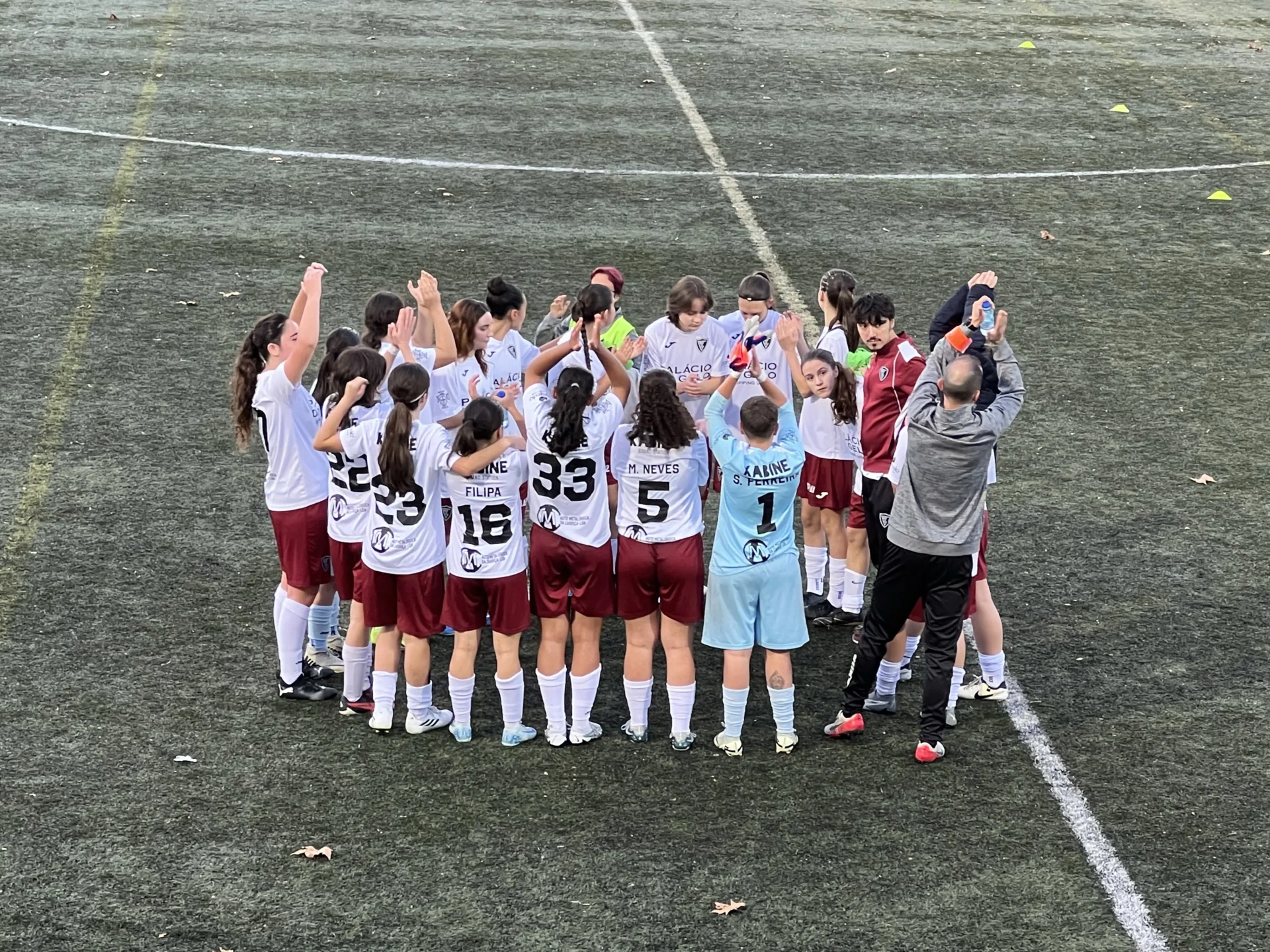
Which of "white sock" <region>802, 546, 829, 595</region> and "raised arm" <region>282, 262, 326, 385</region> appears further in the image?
"white sock" <region>802, 546, 829, 595</region>

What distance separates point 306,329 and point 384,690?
182 centimetres

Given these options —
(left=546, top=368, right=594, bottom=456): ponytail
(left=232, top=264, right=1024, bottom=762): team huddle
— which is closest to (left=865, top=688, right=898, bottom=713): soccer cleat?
(left=232, top=264, right=1024, bottom=762): team huddle

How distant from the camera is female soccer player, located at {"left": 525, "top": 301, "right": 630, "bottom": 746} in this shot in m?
7.25

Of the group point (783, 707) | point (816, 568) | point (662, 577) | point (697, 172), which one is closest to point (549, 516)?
point (662, 577)

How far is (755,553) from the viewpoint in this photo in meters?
7.32

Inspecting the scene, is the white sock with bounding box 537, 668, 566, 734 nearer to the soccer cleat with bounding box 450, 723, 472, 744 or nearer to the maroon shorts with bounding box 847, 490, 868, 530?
the soccer cleat with bounding box 450, 723, 472, 744

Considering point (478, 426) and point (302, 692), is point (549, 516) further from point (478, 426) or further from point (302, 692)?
point (302, 692)

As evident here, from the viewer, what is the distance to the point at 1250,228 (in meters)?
16.0

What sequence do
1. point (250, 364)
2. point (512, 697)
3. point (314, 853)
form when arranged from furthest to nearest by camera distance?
point (250, 364) < point (512, 697) < point (314, 853)

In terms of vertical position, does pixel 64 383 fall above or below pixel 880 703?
below

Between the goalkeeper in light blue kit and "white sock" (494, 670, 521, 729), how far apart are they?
0.94 m

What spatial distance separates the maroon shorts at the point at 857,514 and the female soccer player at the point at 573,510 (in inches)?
73.3

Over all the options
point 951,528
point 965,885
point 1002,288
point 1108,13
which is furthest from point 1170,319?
point 1108,13

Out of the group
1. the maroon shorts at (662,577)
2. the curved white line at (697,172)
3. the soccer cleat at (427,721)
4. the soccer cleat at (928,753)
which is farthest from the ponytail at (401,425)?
the curved white line at (697,172)
